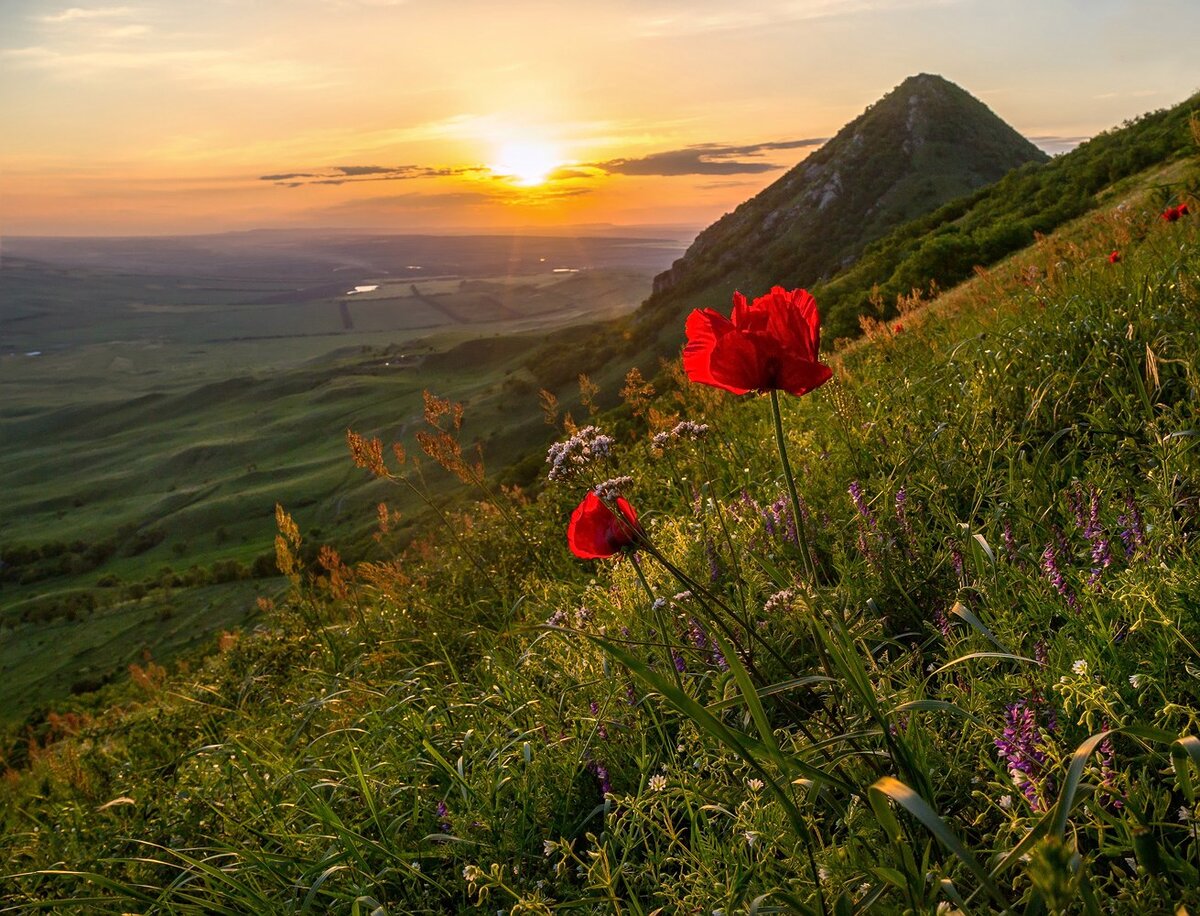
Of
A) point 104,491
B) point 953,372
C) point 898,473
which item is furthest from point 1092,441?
point 104,491

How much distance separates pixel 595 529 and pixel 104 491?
592 ft

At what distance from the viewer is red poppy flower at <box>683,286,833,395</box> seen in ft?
6.24

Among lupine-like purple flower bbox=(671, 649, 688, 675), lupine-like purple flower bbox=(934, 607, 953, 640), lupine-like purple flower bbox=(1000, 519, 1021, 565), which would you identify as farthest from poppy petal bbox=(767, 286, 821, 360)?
lupine-like purple flower bbox=(671, 649, 688, 675)

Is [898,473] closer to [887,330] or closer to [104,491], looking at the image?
[887,330]

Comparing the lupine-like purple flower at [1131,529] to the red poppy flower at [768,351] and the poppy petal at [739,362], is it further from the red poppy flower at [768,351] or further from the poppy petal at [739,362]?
the poppy petal at [739,362]

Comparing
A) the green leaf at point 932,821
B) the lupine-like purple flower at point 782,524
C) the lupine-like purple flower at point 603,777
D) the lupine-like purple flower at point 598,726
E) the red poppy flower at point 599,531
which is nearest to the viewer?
the green leaf at point 932,821

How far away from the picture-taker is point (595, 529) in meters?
2.20

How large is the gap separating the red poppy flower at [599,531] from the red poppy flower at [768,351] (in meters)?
0.46

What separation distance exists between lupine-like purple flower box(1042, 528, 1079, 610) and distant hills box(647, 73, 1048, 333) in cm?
6797

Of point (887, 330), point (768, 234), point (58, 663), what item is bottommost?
point (58, 663)

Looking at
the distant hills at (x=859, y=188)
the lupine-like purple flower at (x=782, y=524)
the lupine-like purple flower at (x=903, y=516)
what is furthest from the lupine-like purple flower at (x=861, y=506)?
the distant hills at (x=859, y=188)

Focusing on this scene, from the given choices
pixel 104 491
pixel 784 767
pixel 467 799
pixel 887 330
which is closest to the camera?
pixel 784 767

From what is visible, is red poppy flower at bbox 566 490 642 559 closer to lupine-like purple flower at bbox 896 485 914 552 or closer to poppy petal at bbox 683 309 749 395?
poppy petal at bbox 683 309 749 395

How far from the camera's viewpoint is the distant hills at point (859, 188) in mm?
72750
